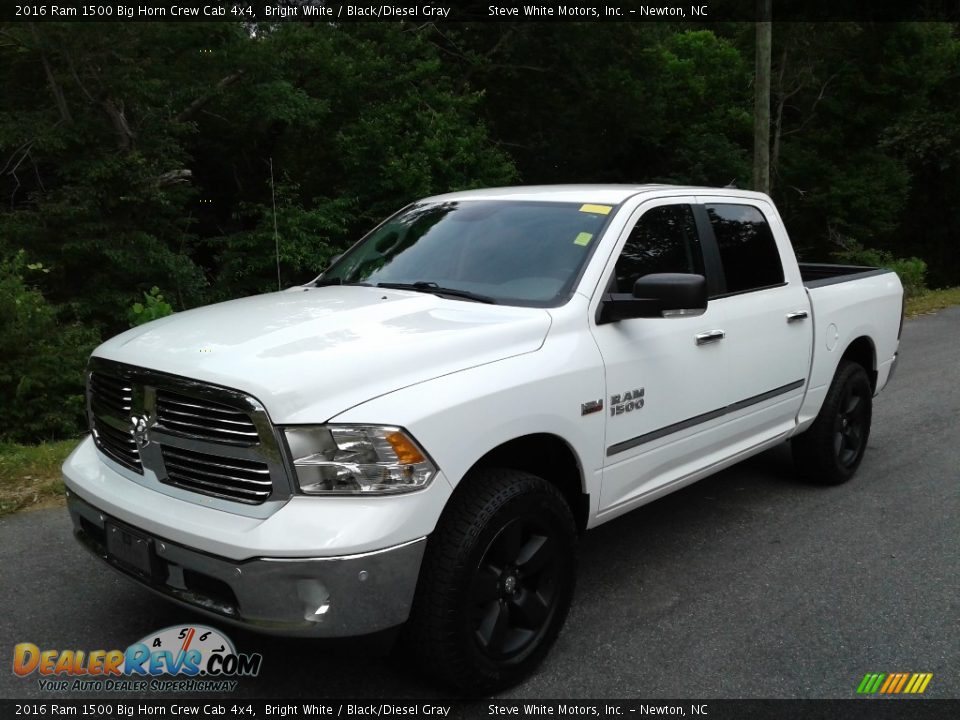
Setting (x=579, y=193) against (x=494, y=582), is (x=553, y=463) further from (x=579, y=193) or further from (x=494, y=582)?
(x=579, y=193)

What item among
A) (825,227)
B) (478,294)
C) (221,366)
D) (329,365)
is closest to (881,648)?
(478,294)

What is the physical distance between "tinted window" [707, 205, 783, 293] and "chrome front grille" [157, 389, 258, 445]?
8.94ft

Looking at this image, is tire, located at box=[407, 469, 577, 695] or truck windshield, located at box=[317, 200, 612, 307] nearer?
tire, located at box=[407, 469, 577, 695]

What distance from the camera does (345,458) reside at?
2.82 meters

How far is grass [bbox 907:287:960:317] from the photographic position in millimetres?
14430

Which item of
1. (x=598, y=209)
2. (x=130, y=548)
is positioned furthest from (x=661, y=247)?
(x=130, y=548)

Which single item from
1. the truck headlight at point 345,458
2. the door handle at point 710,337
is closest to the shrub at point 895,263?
the door handle at point 710,337

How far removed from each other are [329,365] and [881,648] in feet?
8.14

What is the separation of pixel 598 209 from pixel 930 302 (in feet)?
43.8

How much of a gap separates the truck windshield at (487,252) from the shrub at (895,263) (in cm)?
975

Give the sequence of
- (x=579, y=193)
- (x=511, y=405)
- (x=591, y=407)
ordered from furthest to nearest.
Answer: (x=579, y=193), (x=591, y=407), (x=511, y=405)

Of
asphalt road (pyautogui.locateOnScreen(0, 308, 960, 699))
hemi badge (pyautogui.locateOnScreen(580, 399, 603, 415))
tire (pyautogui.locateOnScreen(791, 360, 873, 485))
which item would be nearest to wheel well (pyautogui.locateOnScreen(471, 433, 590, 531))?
hemi badge (pyautogui.locateOnScreen(580, 399, 603, 415))

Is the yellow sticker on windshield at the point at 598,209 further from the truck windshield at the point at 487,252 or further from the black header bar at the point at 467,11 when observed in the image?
the black header bar at the point at 467,11

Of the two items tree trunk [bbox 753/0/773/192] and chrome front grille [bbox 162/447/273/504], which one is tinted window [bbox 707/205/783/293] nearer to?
chrome front grille [bbox 162/447/273/504]
